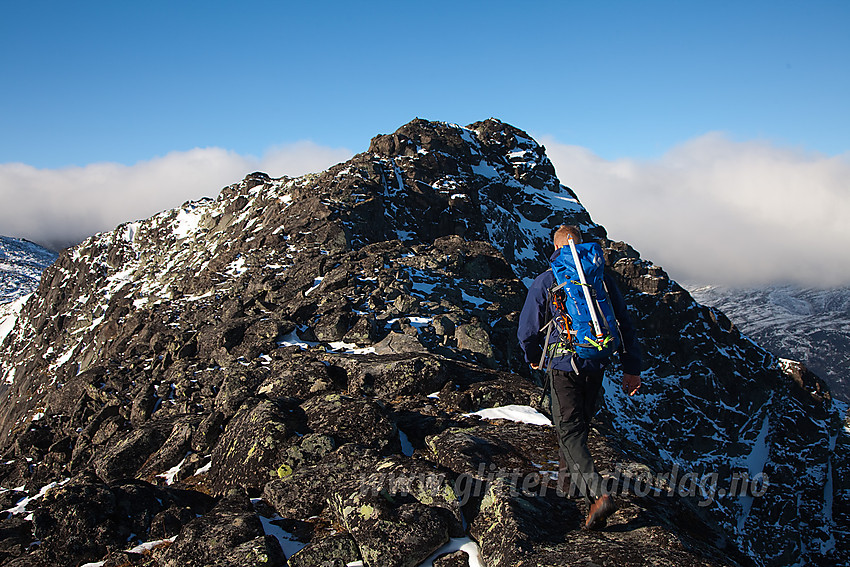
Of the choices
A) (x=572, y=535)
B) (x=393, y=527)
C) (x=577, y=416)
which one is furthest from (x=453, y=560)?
(x=577, y=416)

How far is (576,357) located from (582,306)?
0.75 metres

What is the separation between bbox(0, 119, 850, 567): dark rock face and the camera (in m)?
7.90

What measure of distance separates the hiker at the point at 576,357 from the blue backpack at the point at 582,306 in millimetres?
15

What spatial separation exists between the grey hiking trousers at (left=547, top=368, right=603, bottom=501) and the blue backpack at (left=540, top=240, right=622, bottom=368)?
1.27 ft

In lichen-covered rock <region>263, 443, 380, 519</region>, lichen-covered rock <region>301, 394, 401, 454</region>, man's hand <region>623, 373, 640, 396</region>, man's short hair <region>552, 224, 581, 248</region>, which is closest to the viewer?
man's short hair <region>552, 224, 581, 248</region>

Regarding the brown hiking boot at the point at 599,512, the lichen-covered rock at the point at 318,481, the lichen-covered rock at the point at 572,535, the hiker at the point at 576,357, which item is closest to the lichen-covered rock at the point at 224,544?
the lichen-covered rock at the point at 318,481

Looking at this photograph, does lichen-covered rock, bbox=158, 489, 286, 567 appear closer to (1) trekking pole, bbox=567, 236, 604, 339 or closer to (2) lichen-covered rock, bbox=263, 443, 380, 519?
(2) lichen-covered rock, bbox=263, 443, 380, 519

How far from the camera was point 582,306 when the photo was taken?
24.6 feet

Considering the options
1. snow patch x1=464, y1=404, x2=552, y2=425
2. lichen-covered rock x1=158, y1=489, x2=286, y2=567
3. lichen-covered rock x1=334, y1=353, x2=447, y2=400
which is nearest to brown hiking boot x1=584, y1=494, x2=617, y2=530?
snow patch x1=464, y1=404, x2=552, y2=425

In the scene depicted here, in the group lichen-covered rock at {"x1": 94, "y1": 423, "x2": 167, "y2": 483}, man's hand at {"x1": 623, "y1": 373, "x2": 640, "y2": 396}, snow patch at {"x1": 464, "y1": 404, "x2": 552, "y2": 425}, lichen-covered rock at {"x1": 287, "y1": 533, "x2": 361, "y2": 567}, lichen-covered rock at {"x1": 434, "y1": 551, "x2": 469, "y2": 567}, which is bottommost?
lichen-covered rock at {"x1": 94, "y1": 423, "x2": 167, "y2": 483}

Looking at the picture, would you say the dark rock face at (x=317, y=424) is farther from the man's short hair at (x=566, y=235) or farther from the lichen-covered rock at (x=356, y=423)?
the man's short hair at (x=566, y=235)

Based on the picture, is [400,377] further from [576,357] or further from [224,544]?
[576,357]

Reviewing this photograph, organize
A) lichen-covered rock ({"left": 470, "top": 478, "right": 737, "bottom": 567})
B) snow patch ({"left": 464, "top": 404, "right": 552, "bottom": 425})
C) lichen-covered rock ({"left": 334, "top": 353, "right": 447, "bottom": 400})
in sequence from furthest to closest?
lichen-covered rock ({"left": 334, "top": 353, "right": 447, "bottom": 400}) < snow patch ({"left": 464, "top": 404, "right": 552, "bottom": 425}) < lichen-covered rock ({"left": 470, "top": 478, "right": 737, "bottom": 567})

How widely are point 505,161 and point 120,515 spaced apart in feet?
411
